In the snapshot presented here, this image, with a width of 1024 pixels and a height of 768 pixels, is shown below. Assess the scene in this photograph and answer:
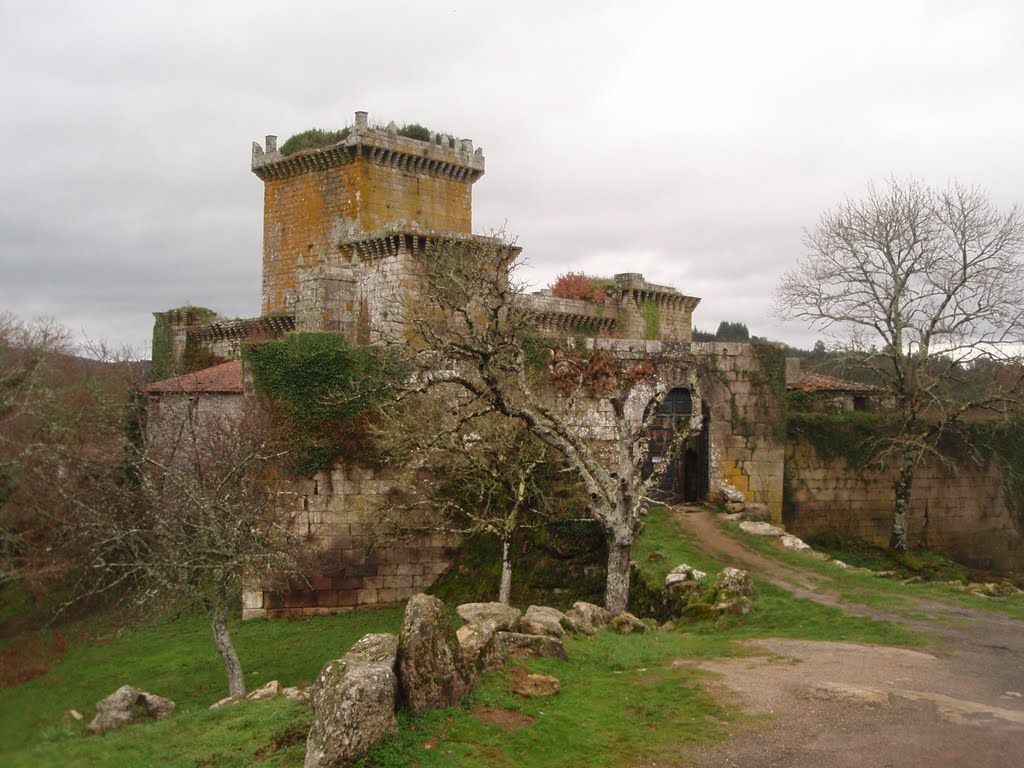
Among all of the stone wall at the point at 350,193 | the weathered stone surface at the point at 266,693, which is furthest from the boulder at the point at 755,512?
the stone wall at the point at 350,193

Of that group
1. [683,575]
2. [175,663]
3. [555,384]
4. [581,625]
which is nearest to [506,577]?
[683,575]

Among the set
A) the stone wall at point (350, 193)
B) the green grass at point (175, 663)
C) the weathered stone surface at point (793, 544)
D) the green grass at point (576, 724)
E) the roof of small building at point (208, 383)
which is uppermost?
the stone wall at point (350, 193)

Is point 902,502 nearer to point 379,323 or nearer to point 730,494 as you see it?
point 730,494

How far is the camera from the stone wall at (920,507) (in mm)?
19781

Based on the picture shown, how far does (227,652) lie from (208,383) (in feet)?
45.3

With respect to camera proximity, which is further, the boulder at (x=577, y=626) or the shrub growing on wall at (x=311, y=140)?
the shrub growing on wall at (x=311, y=140)

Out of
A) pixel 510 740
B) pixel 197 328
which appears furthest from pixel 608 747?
Result: pixel 197 328

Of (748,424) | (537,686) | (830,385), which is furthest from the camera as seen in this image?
(830,385)

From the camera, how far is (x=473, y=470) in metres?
15.5

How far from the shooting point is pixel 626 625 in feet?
37.0

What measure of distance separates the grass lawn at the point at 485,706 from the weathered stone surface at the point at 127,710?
0.31m

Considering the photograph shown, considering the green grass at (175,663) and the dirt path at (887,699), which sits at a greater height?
the dirt path at (887,699)

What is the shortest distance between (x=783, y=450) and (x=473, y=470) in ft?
22.6

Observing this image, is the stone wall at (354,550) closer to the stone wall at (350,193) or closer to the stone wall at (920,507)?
the stone wall at (920,507)
